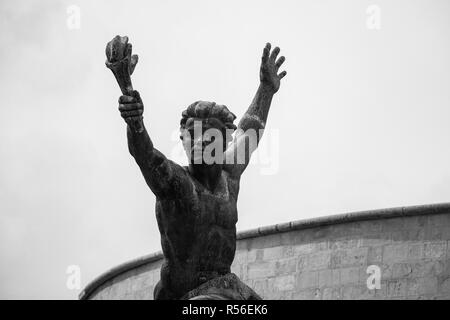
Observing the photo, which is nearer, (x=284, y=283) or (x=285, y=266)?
(x=284, y=283)

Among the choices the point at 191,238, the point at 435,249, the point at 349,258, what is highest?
the point at 191,238

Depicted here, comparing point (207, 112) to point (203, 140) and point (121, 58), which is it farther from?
point (121, 58)

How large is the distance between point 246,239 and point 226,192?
1206 cm

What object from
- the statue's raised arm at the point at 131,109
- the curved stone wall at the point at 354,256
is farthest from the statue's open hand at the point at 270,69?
the curved stone wall at the point at 354,256

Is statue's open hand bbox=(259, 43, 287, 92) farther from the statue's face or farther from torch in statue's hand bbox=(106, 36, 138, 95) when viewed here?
torch in statue's hand bbox=(106, 36, 138, 95)

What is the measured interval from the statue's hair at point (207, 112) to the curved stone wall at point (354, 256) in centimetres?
1040

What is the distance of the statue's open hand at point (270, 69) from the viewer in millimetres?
13297

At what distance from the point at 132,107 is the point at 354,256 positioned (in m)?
12.2

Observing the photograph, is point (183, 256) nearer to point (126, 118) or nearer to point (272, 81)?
point (126, 118)

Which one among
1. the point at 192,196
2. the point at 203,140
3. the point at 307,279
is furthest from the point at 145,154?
the point at 307,279

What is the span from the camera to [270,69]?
13328 mm

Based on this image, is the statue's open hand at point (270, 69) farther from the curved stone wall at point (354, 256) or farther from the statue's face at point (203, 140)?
the curved stone wall at point (354, 256)

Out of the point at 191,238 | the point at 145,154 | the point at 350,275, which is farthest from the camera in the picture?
the point at 350,275
